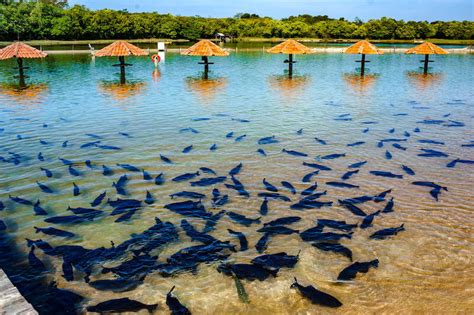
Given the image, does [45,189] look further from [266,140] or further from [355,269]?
[355,269]

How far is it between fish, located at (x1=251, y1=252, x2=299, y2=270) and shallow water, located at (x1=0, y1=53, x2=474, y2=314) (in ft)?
0.44

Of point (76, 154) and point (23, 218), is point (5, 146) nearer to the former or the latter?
point (76, 154)

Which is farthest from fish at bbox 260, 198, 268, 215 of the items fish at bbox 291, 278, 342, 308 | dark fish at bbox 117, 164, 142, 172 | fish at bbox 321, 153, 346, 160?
dark fish at bbox 117, 164, 142, 172

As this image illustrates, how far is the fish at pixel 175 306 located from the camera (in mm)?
5143

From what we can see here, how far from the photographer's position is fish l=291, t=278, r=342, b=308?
5.25 metres

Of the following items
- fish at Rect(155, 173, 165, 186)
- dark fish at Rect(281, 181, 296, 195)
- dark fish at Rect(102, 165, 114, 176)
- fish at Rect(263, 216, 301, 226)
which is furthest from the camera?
dark fish at Rect(102, 165, 114, 176)

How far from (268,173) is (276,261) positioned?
3.92 metres

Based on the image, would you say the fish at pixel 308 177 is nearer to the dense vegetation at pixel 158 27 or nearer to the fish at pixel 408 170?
the fish at pixel 408 170

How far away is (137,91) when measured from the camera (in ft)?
74.9

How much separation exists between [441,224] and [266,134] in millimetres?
7032

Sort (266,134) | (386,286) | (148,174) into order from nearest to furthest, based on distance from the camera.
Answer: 1. (386,286)
2. (148,174)
3. (266,134)

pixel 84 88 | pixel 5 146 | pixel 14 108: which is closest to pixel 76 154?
pixel 5 146

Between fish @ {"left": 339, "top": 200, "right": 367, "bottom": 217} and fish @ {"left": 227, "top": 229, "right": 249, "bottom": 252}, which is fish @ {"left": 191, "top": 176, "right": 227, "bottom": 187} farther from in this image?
fish @ {"left": 339, "top": 200, "right": 367, "bottom": 217}

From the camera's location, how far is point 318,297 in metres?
5.32
